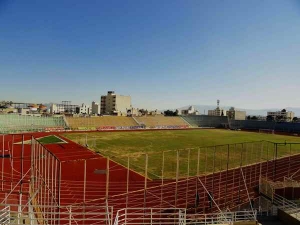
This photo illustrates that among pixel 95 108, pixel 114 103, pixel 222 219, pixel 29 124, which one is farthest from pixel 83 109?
pixel 222 219

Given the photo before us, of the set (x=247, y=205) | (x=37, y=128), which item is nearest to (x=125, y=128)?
(x=37, y=128)

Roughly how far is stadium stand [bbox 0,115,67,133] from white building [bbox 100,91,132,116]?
68.4m

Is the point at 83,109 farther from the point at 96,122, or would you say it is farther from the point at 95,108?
the point at 96,122

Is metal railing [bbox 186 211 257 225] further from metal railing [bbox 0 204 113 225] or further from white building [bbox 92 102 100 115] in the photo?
white building [bbox 92 102 100 115]

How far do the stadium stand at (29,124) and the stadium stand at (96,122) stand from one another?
3.04 metres

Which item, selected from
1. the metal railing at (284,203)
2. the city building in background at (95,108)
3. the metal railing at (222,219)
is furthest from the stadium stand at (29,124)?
the city building in background at (95,108)

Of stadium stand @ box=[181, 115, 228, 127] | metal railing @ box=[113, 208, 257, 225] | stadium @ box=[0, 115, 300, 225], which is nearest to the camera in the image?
metal railing @ box=[113, 208, 257, 225]

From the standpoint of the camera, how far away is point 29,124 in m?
57.7

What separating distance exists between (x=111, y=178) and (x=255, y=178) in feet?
47.9

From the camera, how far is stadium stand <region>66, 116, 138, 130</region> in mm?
66125

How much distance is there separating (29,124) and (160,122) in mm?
42942

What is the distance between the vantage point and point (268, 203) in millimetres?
17266

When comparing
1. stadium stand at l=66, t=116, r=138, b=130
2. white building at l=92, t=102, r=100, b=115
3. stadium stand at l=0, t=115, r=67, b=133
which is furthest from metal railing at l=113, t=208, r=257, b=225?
white building at l=92, t=102, r=100, b=115

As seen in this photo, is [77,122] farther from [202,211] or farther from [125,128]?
[202,211]
